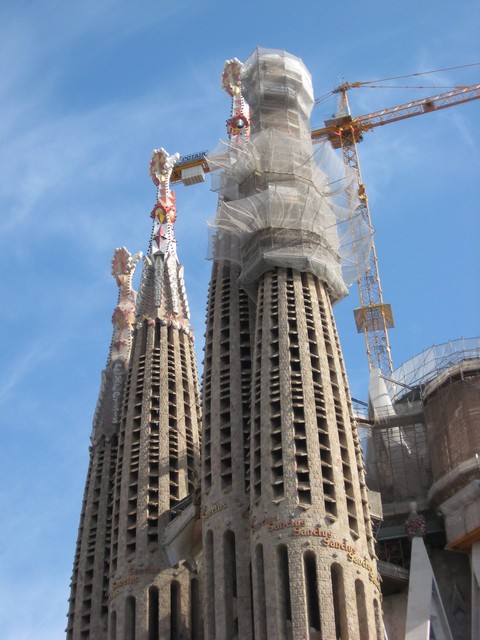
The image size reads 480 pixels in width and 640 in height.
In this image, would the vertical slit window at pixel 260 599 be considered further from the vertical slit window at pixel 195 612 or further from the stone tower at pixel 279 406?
the vertical slit window at pixel 195 612

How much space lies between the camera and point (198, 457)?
63844mm

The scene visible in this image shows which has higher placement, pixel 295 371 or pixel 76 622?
pixel 295 371

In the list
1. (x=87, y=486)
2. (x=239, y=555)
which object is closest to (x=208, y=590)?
(x=239, y=555)

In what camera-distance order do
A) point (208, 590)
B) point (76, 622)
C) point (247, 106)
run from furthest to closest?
1. point (247, 106)
2. point (76, 622)
3. point (208, 590)

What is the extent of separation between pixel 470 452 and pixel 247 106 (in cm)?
2595

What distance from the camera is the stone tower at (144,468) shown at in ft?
188

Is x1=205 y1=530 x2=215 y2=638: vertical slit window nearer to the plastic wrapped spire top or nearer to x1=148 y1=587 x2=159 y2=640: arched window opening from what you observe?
x1=148 y1=587 x2=159 y2=640: arched window opening

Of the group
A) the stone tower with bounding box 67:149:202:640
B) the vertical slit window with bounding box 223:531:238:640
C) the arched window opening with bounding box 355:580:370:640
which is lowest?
the arched window opening with bounding box 355:580:370:640

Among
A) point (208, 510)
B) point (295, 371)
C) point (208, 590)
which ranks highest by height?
point (295, 371)

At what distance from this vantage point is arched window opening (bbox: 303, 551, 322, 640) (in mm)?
46812

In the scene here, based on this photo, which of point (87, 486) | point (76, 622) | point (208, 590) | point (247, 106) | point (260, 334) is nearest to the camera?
point (208, 590)

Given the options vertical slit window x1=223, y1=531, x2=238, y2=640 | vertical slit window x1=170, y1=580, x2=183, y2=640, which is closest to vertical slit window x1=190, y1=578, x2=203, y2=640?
vertical slit window x1=170, y1=580, x2=183, y2=640

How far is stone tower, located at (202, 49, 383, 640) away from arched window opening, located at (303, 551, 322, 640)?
0.15 ft

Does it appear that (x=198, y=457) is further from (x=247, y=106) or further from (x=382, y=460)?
(x=247, y=106)
